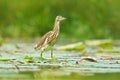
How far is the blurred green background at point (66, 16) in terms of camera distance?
21.1m

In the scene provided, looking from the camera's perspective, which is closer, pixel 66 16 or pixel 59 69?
pixel 59 69

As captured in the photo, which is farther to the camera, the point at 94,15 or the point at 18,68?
the point at 94,15

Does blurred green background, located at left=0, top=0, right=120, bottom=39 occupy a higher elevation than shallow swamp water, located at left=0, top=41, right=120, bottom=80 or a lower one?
higher

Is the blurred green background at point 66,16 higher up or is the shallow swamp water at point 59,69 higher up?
the blurred green background at point 66,16

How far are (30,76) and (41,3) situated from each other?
530 inches

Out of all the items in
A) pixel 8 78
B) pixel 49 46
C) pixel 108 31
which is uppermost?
pixel 108 31

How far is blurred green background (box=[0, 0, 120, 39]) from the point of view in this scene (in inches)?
832

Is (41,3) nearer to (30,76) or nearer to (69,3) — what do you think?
(69,3)

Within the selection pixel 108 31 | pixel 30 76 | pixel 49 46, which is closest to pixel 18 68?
pixel 30 76

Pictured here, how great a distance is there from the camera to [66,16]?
21.8 m

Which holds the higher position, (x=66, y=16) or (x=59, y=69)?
(x=66, y=16)

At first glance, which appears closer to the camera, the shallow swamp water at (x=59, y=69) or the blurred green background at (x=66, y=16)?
the shallow swamp water at (x=59, y=69)

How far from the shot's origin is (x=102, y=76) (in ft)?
30.0

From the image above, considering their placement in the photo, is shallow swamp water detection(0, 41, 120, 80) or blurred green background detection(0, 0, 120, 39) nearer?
shallow swamp water detection(0, 41, 120, 80)
